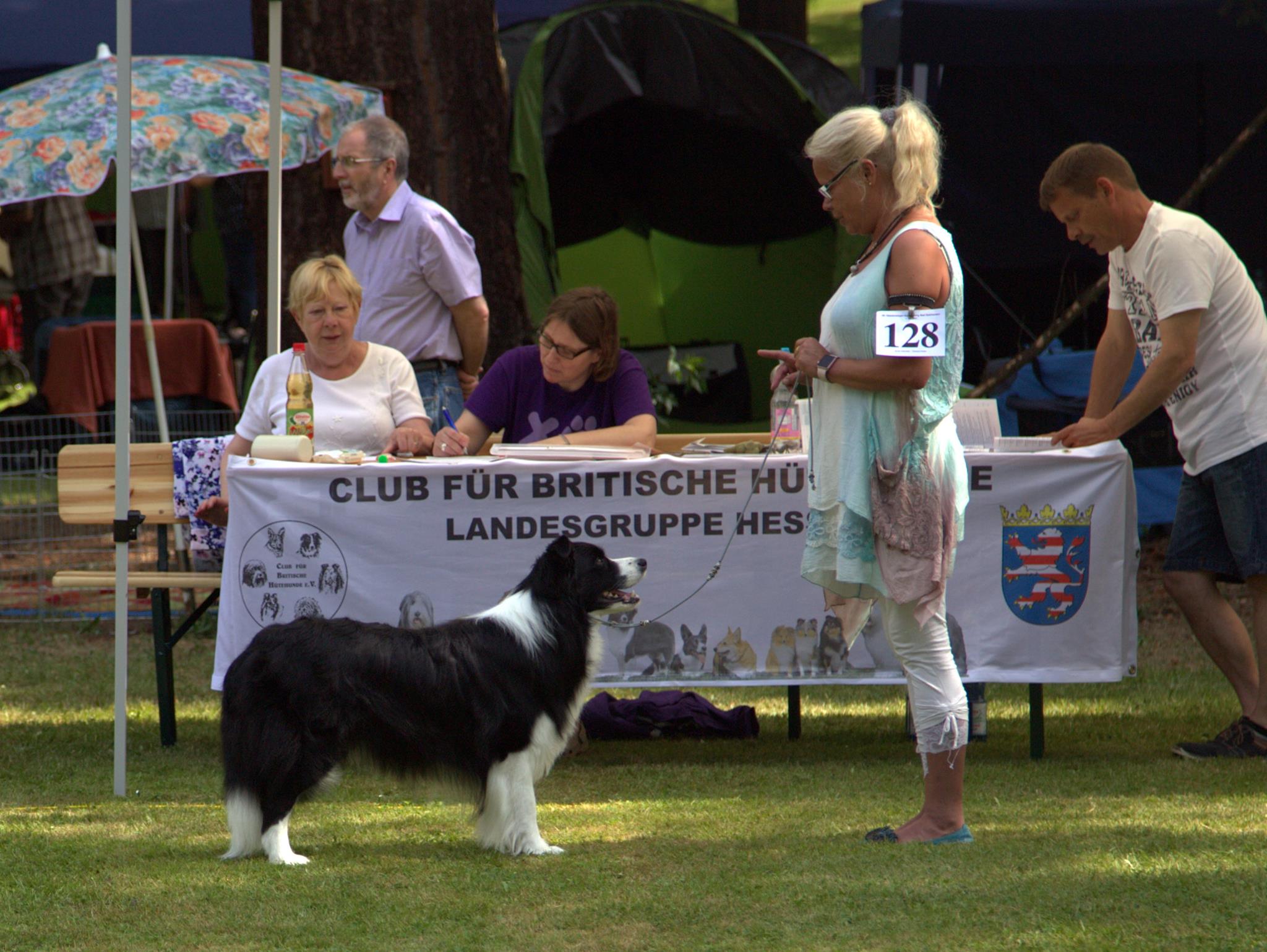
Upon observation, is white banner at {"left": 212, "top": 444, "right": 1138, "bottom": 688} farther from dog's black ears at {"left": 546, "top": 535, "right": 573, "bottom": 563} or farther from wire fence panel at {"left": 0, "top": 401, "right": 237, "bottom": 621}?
wire fence panel at {"left": 0, "top": 401, "right": 237, "bottom": 621}

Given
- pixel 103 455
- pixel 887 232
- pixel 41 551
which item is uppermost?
pixel 887 232

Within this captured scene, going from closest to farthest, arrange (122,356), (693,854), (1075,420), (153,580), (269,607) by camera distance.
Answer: (693,854)
(122,356)
(269,607)
(153,580)
(1075,420)

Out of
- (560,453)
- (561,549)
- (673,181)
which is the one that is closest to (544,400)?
(560,453)

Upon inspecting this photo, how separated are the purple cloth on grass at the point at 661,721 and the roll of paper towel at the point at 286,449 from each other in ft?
→ 4.30

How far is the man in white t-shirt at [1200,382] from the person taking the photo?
4316 mm

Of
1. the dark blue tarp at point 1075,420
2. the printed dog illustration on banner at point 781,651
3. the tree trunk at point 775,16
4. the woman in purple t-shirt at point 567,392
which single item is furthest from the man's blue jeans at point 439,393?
the tree trunk at point 775,16

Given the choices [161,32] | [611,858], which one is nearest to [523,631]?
[611,858]

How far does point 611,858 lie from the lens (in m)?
3.52

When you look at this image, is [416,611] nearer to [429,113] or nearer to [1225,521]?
[1225,521]

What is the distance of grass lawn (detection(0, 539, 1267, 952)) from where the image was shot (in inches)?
117

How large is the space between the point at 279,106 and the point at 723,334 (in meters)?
6.08

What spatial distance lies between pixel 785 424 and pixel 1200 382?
121 cm

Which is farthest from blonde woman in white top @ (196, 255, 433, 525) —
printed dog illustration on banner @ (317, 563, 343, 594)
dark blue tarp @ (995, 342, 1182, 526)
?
dark blue tarp @ (995, 342, 1182, 526)

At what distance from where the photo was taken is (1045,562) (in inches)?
172
